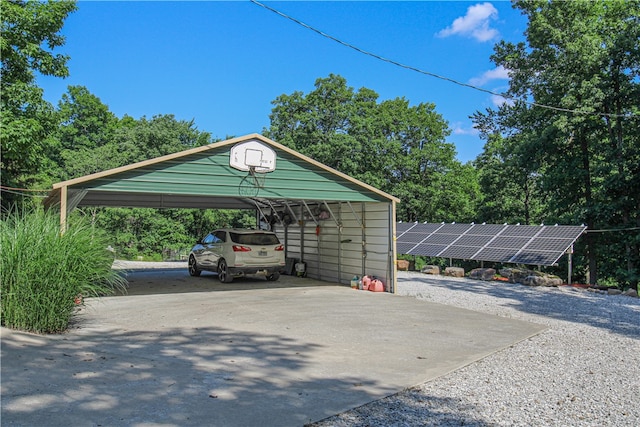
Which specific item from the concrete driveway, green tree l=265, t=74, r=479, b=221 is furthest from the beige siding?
green tree l=265, t=74, r=479, b=221

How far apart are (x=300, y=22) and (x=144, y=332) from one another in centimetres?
647

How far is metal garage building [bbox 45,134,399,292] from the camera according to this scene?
1031cm

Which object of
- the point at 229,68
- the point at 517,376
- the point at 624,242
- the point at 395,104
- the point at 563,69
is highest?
the point at 395,104

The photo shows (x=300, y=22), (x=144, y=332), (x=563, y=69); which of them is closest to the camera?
(x=144, y=332)

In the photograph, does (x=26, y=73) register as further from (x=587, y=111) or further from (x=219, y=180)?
(x=587, y=111)

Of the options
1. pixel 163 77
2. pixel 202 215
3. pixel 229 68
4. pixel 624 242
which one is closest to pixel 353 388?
pixel 229 68

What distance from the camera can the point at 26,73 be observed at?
51.4ft

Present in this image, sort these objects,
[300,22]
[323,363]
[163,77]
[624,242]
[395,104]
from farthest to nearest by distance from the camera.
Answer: [395,104], [624,242], [163,77], [300,22], [323,363]

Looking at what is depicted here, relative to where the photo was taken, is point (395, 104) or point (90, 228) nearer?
point (90, 228)

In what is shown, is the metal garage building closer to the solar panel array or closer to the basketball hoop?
the basketball hoop

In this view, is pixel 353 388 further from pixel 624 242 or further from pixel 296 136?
pixel 296 136

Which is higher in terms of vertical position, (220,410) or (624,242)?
(624,242)

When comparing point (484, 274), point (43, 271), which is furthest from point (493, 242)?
point (43, 271)

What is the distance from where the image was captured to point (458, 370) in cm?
546
